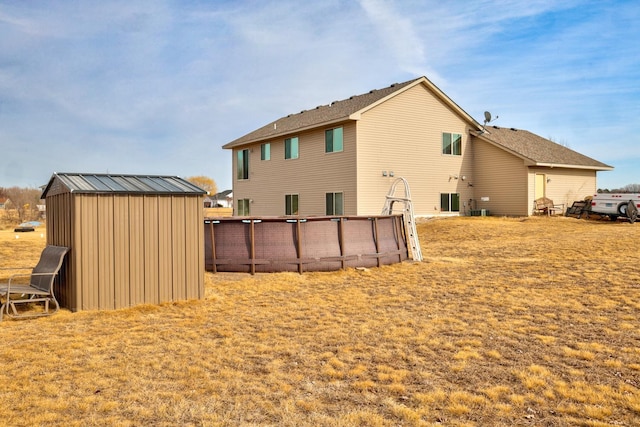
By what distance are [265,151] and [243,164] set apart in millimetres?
2894

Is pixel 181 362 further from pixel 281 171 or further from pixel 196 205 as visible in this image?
pixel 281 171

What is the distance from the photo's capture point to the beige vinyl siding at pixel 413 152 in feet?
75.9

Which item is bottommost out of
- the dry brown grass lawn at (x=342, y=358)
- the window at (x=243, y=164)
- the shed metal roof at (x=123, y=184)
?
the dry brown grass lawn at (x=342, y=358)

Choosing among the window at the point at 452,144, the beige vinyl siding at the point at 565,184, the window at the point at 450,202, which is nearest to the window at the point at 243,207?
the window at the point at 450,202

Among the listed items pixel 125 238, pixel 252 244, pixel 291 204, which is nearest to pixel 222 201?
pixel 291 204

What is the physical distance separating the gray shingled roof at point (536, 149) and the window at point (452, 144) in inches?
59.0

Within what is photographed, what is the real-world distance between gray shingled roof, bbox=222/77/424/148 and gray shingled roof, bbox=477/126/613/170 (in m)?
6.87

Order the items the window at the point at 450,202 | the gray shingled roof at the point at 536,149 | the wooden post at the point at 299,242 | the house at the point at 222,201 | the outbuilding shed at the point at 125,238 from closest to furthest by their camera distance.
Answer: the outbuilding shed at the point at 125,238 → the wooden post at the point at 299,242 → the window at the point at 450,202 → the gray shingled roof at the point at 536,149 → the house at the point at 222,201

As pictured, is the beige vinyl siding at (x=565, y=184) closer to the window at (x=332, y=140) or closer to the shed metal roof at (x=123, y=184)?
the window at (x=332, y=140)

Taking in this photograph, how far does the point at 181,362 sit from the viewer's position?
5281 millimetres

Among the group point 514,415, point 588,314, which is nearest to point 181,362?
point 514,415

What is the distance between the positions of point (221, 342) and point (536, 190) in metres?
24.5

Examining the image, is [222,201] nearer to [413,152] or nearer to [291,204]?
[291,204]

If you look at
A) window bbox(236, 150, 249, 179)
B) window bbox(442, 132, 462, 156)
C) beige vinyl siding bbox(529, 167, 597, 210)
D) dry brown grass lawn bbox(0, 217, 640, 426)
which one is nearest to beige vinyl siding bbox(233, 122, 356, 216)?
window bbox(236, 150, 249, 179)
